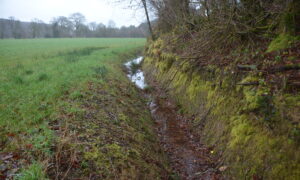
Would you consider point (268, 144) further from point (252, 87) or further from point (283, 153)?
point (252, 87)

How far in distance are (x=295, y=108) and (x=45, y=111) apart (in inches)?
236

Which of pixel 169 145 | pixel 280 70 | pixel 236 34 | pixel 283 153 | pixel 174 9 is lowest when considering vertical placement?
pixel 169 145

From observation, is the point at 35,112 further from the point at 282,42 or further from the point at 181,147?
the point at 282,42

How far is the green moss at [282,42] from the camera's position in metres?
4.72

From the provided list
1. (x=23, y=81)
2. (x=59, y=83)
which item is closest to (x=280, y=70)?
(x=59, y=83)

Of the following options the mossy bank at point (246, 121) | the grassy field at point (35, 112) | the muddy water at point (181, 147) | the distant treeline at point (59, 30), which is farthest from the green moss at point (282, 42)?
the distant treeline at point (59, 30)

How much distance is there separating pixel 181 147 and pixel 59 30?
82.7 m

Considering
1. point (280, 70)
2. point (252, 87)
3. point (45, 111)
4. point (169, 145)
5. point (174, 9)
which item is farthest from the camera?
point (174, 9)

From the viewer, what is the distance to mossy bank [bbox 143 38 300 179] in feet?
10.3

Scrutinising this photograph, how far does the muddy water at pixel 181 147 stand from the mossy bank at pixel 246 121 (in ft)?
0.96

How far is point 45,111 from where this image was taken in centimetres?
498

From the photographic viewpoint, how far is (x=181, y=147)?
5.37 m

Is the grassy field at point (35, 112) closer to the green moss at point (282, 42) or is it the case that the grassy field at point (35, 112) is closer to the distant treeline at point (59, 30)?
the green moss at point (282, 42)

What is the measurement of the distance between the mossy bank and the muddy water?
0.29 meters
